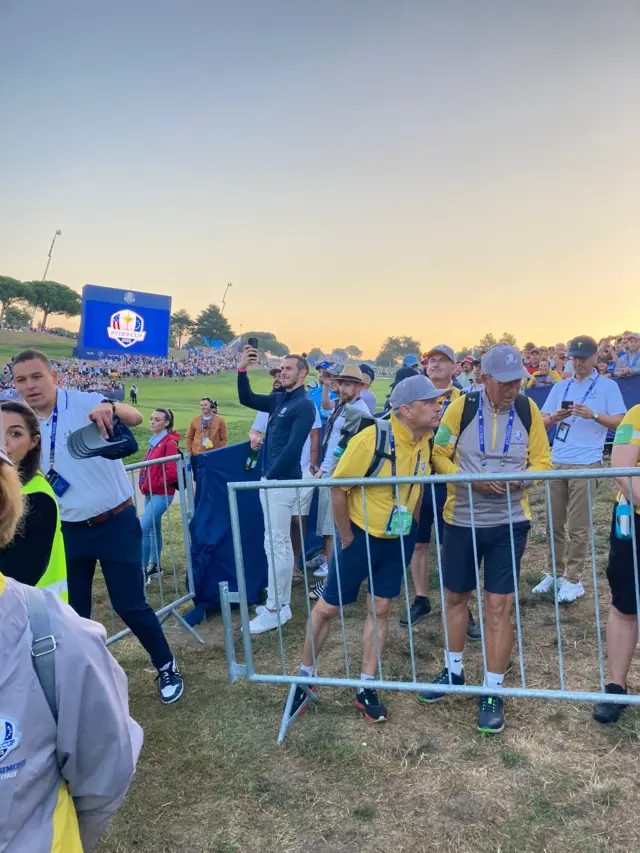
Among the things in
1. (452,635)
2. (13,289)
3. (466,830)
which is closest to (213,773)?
(466,830)

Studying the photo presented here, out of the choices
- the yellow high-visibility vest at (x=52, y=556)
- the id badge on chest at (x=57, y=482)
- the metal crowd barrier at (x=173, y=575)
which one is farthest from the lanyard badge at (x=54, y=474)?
the yellow high-visibility vest at (x=52, y=556)

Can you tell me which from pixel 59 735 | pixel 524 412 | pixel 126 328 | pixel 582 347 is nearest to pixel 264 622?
pixel 524 412

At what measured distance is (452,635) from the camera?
12.2ft

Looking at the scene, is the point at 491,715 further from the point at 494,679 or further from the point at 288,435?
the point at 288,435

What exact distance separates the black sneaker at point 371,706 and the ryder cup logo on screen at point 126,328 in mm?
9043

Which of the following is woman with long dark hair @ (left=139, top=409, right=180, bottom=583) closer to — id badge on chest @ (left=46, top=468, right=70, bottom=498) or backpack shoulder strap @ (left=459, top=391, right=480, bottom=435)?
id badge on chest @ (left=46, top=468, right=70, bottom=498)

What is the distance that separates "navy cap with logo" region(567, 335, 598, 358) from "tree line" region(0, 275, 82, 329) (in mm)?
24391

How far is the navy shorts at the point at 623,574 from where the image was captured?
3.29 m

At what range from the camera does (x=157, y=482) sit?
612 centimetres

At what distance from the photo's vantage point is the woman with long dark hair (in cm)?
607

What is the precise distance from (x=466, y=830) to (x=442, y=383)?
3.66 m

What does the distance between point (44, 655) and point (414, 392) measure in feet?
8.52

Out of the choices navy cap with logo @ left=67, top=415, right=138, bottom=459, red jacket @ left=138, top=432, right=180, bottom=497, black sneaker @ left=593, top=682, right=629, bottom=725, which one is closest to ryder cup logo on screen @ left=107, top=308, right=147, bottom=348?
red jacket @ left=138, top=432, right=180, bottom=497

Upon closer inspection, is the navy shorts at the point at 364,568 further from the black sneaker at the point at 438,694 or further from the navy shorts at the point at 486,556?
the black sneaker at the point at 438,694
